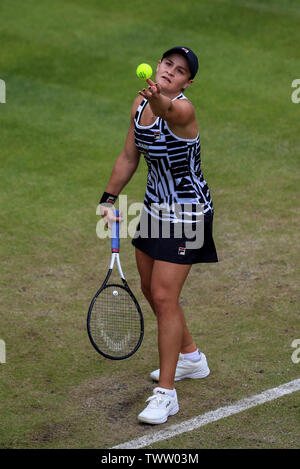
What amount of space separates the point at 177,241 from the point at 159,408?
1.21 metres

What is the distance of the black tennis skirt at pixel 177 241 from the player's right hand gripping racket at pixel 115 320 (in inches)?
9.4

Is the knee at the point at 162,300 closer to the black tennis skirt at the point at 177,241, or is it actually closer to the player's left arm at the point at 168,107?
the black tennis skirt at the point at 177,241

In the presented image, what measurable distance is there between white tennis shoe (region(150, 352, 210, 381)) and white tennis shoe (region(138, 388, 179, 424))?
52 cm

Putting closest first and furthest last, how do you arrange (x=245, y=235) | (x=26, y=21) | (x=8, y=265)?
(x=8, y=265) → (x=245, y=235) → (x=26, y=21)

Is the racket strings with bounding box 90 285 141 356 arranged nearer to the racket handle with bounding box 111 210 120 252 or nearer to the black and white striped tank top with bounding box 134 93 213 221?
the racket handle with bounding box 111 210 120 252

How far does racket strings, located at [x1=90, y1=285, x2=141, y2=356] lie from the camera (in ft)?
21.4

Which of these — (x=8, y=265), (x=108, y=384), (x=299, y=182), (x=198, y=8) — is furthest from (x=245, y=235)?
(x=198, y=8)

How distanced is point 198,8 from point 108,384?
11170 millimetres

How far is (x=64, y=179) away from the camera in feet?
35.7

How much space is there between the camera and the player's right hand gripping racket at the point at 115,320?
6461 millimetres

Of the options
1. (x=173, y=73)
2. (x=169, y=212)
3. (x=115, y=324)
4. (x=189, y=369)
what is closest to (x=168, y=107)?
(x=173, y=73)

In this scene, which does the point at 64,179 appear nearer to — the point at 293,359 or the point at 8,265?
the point at 8,265

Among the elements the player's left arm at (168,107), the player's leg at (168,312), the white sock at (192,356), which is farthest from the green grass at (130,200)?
the player's left arm at (168,107)

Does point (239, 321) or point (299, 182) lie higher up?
point (299, 182)
